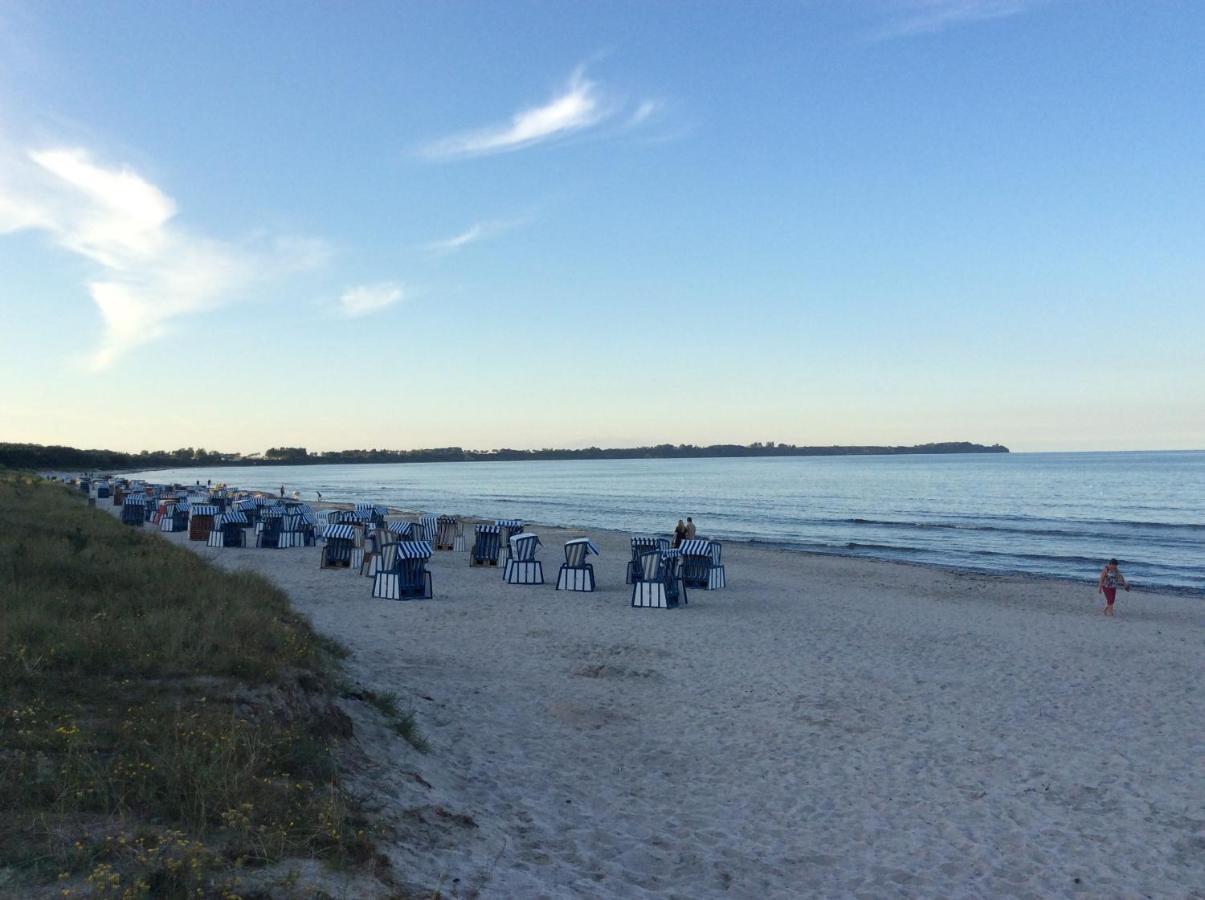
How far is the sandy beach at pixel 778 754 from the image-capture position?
541cm

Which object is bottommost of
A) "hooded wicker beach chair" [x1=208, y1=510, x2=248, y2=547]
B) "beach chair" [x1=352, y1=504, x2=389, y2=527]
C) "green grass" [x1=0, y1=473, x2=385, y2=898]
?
"hooded wicker beach chair" [x1=208, y1=510, x2=248, y2=547]

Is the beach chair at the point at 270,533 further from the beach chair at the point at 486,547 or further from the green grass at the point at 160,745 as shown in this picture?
the green grass at the point at 160,745

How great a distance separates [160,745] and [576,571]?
1325cm

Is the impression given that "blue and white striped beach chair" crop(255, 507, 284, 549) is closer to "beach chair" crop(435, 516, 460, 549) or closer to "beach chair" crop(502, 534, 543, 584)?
"beach chair" crop(435, 516, 460, 549)

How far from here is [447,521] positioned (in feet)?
86.5

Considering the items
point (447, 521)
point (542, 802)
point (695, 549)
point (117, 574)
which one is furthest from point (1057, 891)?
point (447, 521)

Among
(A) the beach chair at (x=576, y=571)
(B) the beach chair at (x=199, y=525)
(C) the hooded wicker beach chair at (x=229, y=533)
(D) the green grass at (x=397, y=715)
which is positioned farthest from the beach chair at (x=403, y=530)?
(D) the green grass at (x=397, y=715)

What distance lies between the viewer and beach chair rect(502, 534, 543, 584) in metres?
18.9

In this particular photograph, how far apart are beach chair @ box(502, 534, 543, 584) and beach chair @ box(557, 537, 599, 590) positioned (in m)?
1.03

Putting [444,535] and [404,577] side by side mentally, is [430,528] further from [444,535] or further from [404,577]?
[404,577]

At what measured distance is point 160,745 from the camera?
16.0 ft

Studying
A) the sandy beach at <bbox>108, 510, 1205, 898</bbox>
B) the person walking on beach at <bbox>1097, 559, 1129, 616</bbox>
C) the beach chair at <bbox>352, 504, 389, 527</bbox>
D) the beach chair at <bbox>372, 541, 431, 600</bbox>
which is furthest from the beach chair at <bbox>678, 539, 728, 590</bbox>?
the beach chair at <bbox>352, 504, 389, 527</bbox>

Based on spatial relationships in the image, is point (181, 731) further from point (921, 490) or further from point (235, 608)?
point (921, 490)

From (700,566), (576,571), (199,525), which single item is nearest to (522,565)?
(576,571)
